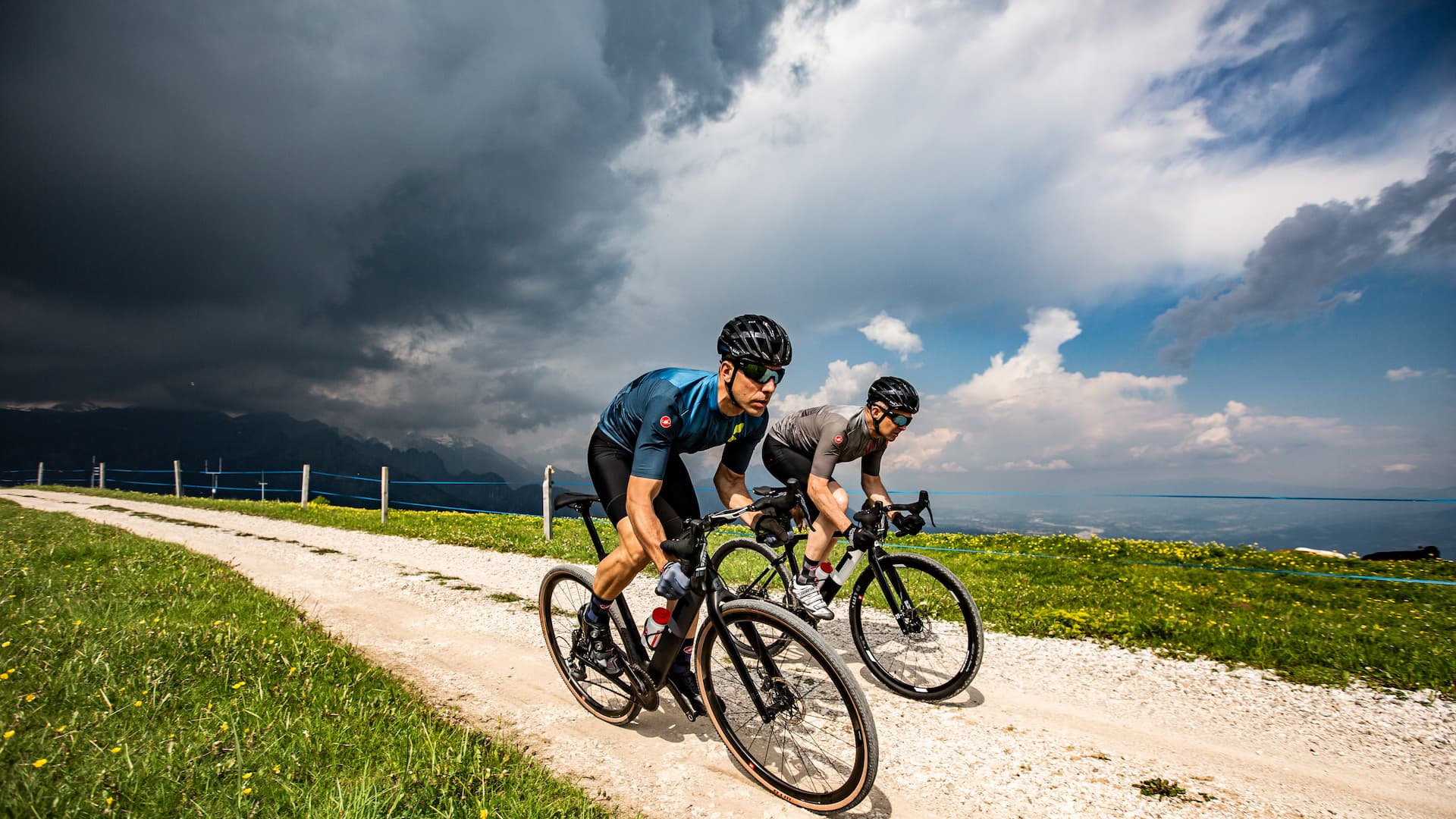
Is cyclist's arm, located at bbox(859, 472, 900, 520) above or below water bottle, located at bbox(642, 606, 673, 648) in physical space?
above

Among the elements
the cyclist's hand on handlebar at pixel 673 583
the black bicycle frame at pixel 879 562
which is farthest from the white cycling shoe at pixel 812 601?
the cyclist's hand on handlebar at pixel 673 583

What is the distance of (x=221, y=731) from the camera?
3.38 meters

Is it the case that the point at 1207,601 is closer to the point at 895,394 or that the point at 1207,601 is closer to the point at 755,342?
the point at 895,394

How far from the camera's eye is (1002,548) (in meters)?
13.3

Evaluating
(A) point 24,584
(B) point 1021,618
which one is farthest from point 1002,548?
(A) point 24,584

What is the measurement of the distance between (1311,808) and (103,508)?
97.5ft

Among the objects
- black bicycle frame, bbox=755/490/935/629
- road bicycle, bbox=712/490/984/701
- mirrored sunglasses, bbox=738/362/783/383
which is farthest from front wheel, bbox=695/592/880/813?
black bicycle frame, bbox=755/490/935/629

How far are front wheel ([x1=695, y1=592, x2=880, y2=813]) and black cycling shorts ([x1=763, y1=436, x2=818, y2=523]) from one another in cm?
271

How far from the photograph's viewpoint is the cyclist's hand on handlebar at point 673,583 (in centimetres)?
328

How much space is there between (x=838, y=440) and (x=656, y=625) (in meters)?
2.45

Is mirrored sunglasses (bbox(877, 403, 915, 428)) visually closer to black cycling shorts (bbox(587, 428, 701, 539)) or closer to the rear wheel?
black cycling shorts (bbox(587, 428, 701, 539))

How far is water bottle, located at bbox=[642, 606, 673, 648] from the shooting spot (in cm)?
375

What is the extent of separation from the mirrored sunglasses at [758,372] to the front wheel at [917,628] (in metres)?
2.09

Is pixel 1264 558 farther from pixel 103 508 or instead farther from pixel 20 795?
pixel 103 508
